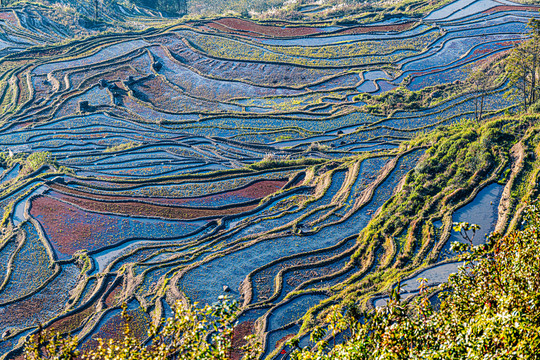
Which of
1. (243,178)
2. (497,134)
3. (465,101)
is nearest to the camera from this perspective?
(497,134)

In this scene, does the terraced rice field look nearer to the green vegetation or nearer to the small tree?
the small tree

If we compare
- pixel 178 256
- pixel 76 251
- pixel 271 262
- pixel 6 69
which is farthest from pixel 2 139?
pixel 271 262

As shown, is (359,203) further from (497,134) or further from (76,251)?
(76,251)

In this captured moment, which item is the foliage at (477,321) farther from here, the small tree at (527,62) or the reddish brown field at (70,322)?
the small tree at (527,62)

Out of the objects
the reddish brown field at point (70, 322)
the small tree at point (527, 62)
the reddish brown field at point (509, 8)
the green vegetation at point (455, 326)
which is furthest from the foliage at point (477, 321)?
the reddish brown field at point (509, 8)

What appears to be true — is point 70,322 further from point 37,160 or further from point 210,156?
point 37,160

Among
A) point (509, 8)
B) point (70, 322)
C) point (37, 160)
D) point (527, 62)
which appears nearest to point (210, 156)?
point (37, 160)

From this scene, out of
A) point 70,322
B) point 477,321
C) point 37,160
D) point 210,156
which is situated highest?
point 477,321
